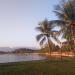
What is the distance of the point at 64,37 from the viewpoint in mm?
25922

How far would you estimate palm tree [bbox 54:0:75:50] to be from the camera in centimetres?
2486

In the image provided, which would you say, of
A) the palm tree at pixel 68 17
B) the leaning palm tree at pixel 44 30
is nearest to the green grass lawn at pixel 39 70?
the palm tree at pixel 68 17

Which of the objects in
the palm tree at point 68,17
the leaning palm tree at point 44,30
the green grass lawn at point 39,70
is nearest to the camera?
the green grass lawn at point 39,70

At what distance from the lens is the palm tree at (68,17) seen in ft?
81.6

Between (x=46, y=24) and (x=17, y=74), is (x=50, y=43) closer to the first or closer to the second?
(x=46, y=24)

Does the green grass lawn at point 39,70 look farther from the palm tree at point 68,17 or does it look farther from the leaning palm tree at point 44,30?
the leaning palm tree at point 44,30

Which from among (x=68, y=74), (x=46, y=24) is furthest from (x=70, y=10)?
(x=46, y=24)

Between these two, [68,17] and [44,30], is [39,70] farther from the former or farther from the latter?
[44,30]

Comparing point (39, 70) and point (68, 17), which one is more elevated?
point (68, 17)

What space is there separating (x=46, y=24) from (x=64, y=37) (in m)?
12.9

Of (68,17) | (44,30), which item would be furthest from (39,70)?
(44,30)

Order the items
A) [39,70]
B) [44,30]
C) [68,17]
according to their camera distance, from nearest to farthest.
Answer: [39,70] → [68,17] → [44,30]

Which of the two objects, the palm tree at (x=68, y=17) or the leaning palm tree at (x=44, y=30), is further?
the leaning palm tree at (x=44, y=30)

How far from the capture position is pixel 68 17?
2556 cm
